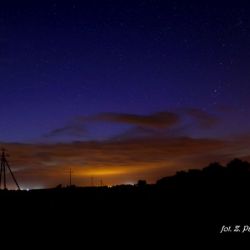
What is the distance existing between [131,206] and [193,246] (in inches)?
166

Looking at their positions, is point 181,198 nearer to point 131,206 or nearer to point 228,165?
point 131,206

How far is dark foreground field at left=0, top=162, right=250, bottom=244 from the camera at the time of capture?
15.5 metres

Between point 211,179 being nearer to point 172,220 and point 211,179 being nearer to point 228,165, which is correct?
point 228,165

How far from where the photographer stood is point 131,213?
1728cm

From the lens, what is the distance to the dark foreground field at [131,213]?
50.9 feet

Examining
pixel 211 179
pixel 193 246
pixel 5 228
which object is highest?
pixel 211 179

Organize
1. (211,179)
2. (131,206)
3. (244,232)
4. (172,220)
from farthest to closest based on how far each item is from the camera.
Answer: (211,179)
(131,206)
(172,220)
(244,232)

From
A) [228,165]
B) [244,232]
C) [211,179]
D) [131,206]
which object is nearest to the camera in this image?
[244,232]

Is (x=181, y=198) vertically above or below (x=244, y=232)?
above

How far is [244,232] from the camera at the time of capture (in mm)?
14789

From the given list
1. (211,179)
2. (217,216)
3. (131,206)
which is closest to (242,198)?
(217,216)

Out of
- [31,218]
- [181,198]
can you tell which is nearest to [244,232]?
[181,198]

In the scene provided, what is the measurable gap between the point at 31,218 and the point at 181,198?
7.74 m

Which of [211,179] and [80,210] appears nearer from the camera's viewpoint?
[80,210]
